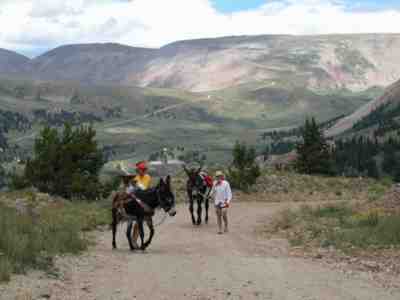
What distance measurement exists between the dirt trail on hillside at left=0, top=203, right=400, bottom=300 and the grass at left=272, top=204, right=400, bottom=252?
167cm

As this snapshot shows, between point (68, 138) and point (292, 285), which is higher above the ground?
point (68, 138)

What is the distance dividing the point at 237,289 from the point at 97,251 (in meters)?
7.25

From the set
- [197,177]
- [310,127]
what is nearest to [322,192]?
[310,127]

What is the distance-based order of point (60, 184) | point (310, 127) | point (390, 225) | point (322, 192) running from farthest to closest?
point (310, 127), point (322, 192), point (60, 184), point (390, 225)

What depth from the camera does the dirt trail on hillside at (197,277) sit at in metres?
12.6

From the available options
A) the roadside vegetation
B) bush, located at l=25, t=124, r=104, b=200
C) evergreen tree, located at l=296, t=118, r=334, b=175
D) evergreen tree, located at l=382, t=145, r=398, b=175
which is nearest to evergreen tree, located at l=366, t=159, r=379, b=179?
evergreen tree, located at l=382, t=145, r=398, b=175

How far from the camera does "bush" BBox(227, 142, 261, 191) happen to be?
52719 millimetres

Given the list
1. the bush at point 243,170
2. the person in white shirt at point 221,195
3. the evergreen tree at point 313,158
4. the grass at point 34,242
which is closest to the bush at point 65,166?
the grass at point 34,242

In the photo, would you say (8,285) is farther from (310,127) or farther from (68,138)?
(310,127)

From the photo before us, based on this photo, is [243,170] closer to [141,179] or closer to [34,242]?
[141,179]

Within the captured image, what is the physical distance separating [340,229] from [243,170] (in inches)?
1120

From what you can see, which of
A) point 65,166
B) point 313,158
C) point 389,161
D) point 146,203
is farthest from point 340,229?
point 389,161

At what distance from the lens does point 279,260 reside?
58.2 feet

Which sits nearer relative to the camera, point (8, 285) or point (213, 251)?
point (8, 285)
